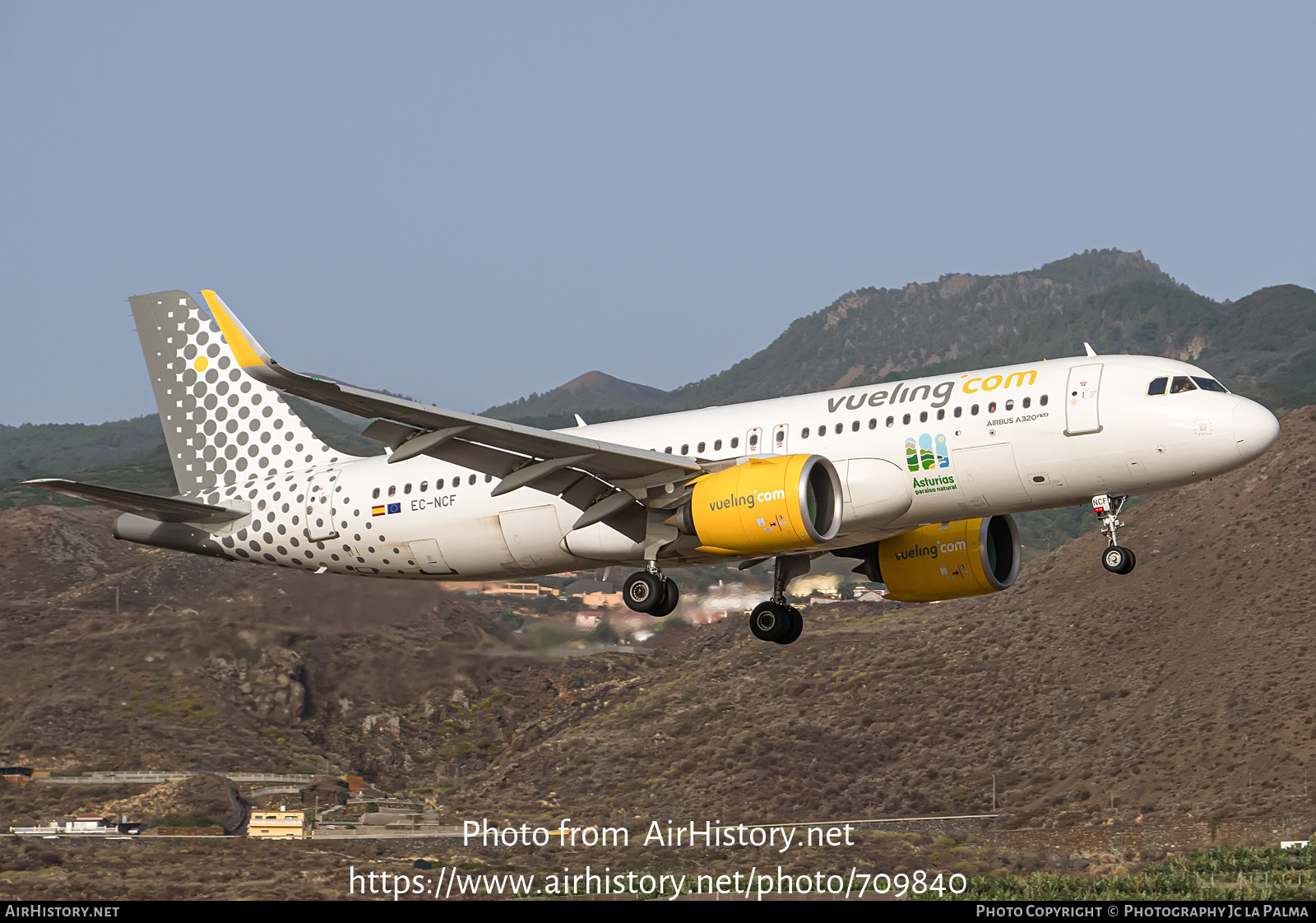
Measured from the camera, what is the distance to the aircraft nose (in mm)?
28859

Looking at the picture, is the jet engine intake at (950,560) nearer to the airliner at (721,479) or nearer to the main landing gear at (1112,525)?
the airliner at (721,479)

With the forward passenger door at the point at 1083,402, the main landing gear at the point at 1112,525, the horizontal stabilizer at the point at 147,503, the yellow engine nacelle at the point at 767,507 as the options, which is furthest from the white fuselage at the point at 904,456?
the horizontal stabilizer at the point at 147,503

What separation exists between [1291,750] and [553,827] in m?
29.2

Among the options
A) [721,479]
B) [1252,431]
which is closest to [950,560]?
[721,479]

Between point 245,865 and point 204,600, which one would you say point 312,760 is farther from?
point 204,600

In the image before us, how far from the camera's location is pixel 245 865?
5153cm

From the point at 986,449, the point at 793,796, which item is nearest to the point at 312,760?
the point at 793,796

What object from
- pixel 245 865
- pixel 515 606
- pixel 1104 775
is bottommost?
pixel 1104 775

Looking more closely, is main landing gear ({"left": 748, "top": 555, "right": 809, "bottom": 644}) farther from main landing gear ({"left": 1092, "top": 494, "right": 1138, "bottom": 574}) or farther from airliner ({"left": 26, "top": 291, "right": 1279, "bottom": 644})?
main landing gear ({"left": 1092, "top": 494, "right": 1138, "bottom": 574})

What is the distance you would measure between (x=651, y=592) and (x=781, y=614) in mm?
4224

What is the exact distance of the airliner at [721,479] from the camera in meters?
29.7

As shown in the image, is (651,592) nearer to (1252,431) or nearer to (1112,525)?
(1112,525)

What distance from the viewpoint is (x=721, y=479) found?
103 feet

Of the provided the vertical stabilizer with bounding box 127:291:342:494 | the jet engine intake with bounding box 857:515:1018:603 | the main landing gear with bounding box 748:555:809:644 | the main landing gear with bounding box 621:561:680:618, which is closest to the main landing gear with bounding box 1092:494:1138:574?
the jet engine intake with bounding box 857:515:1018:603
